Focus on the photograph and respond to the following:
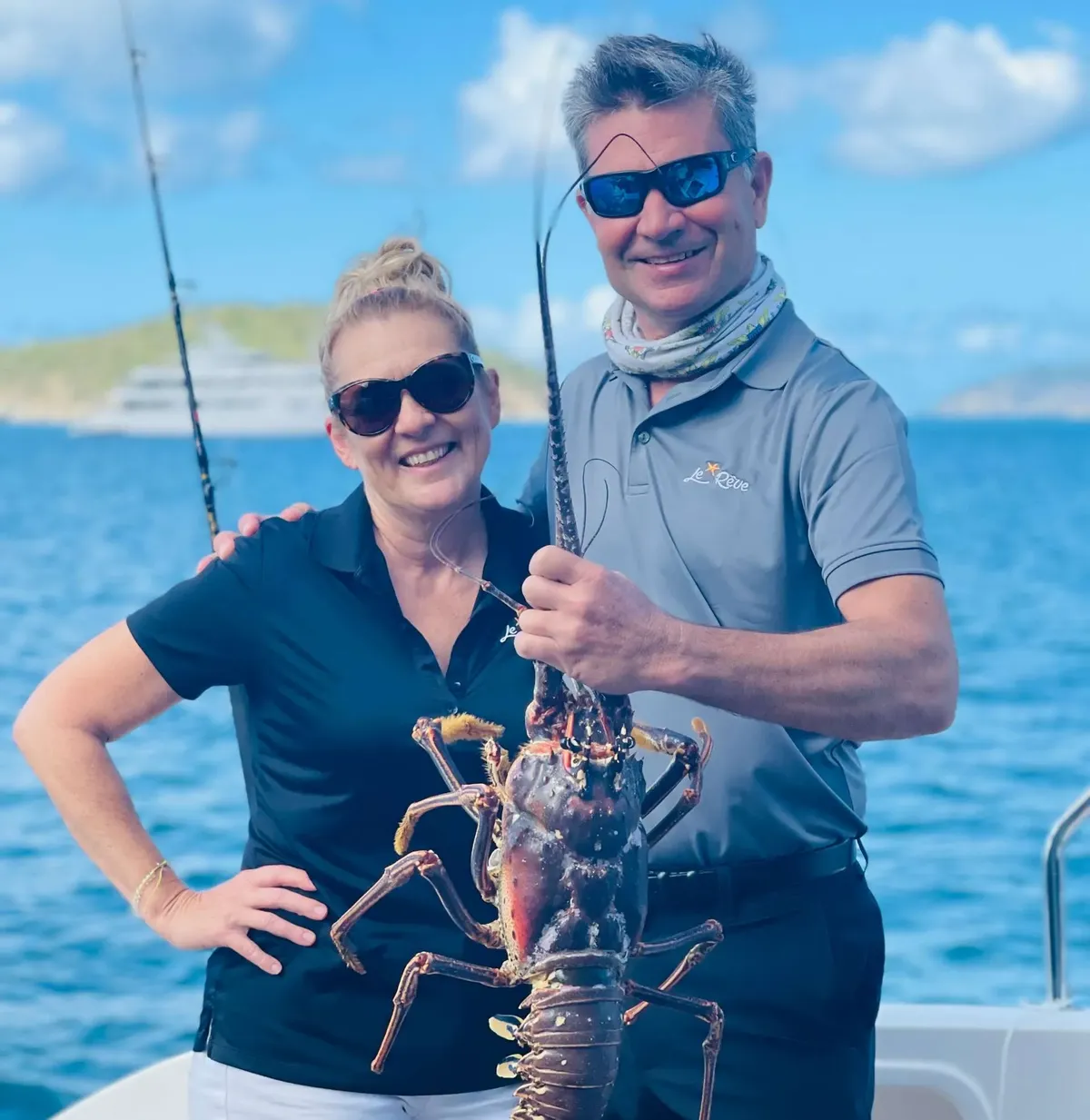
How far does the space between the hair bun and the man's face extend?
334 mm

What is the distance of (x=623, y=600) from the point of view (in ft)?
6.48

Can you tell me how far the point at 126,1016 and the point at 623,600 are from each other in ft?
38.7

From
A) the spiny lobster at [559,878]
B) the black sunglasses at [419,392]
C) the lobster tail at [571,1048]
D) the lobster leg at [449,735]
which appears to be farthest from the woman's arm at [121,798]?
the black sunglasses at [419,392]

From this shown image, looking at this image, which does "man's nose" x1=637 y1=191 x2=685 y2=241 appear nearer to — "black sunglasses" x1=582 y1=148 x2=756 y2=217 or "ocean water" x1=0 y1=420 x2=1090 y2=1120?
"black sunglasses" x1=582 y1=148 x2=756 y2=217

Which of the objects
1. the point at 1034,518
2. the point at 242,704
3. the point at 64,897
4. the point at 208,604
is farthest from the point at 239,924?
the point at 1034,518

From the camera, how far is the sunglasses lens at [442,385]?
2.37 meters

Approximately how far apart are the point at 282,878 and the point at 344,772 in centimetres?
20

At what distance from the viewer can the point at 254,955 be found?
96.0 inches

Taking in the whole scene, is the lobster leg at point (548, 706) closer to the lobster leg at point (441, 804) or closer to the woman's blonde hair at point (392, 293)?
the lobster leg at point (441, 804)

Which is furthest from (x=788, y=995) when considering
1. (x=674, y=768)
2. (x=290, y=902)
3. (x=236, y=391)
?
(x=236, y=391)

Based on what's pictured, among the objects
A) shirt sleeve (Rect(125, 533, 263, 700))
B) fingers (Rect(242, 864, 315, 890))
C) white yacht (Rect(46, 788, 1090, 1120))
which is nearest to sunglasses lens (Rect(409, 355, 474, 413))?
shirt sleeve (Rect(125, 533, 263, 700))

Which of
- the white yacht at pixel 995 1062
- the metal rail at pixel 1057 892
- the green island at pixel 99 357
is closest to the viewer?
the metal rail at pixel 1057 892

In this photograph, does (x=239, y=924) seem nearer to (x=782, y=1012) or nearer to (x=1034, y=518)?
(x=782, y=1012)

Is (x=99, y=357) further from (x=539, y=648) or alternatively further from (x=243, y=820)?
(x=539, y=648)
